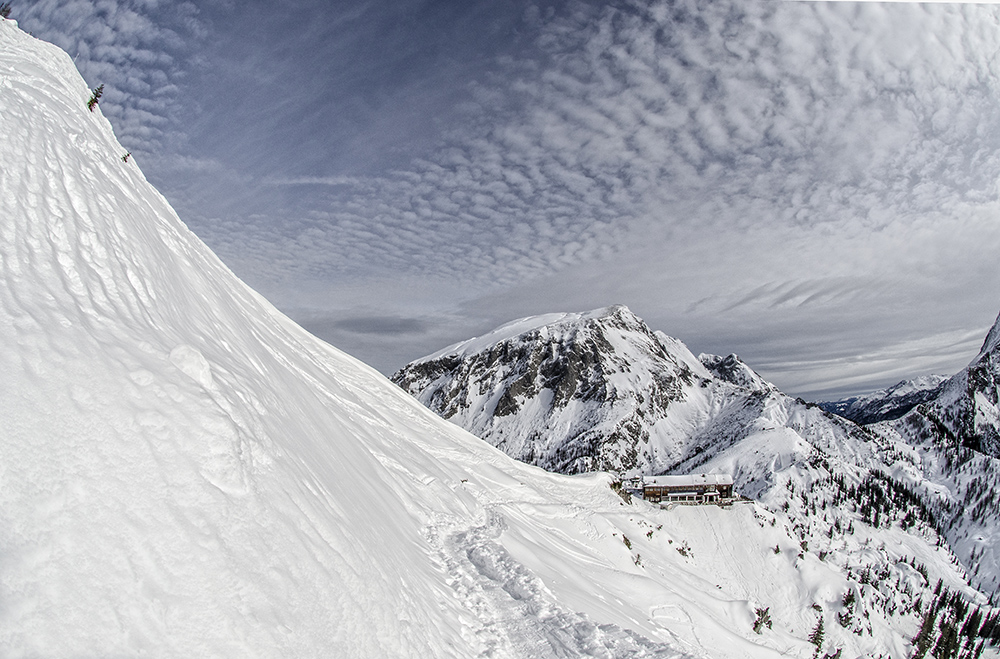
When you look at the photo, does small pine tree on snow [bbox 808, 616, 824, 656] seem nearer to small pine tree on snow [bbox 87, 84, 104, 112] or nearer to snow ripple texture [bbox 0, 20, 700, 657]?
snow ripple texture [bbox 0, 20, 700, 657]

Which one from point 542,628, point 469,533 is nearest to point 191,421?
point 542,628

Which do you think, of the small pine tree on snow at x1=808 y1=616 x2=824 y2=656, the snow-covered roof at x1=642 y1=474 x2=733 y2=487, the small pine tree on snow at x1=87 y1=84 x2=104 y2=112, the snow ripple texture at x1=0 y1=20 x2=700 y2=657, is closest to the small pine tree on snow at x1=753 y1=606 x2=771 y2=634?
the snow ripple texture at x1=0 y1=20 x2=700 y2=657

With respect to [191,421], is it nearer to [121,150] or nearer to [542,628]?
[542,628]

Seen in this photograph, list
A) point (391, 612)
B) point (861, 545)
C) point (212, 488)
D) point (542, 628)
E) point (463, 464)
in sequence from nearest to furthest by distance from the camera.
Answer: point (212, 488), point (391, 612), point (542, 628), point (463, 464), point (861, 545)

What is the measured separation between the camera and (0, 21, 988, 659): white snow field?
15.2 feet

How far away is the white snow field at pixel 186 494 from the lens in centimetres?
462

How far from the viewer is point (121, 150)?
1817 cm

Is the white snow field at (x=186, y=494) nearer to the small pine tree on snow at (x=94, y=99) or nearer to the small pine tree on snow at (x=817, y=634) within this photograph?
the small pine tree on snow at (x=94, y=99)

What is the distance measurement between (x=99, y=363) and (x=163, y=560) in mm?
3031

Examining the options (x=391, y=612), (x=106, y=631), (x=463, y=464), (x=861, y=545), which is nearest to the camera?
(x=106, y=631)

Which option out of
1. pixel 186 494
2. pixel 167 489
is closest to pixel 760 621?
pixel 186 494

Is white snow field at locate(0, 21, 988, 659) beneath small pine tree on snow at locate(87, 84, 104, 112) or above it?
beneath

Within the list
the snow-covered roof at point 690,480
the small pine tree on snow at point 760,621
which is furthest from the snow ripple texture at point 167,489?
the snow-covered roof at point 690,480

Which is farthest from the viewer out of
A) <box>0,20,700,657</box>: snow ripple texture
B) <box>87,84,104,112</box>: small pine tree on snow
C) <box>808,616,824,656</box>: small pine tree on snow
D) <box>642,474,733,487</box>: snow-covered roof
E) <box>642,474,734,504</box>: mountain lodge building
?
<box>642,474,733,487</box>: snow-covered roof
